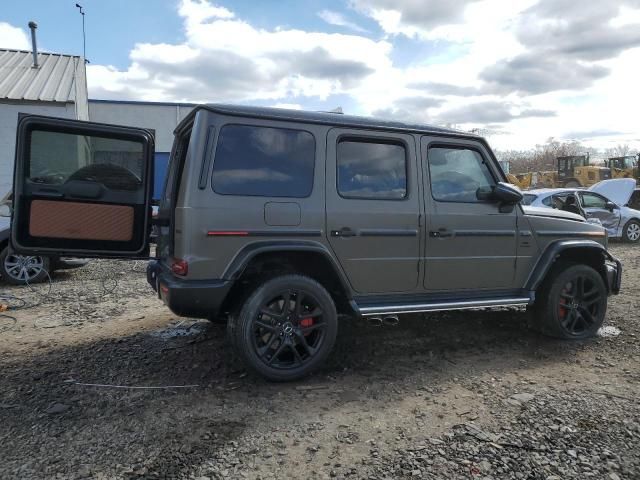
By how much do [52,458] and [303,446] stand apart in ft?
4.57

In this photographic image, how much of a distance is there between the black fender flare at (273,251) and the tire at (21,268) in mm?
4926

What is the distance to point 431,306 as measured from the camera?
4.06 meters

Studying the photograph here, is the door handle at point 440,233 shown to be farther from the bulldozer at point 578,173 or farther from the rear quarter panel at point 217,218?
the bulldozer at point 578,173

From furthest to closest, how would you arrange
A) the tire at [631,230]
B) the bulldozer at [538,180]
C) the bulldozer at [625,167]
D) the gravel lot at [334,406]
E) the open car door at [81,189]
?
the bulldozer at [538,180]
the bulldozer at [625,167]
the tire at [631,230]
the open car door at [81,189]
the gravel lot at [334,406]

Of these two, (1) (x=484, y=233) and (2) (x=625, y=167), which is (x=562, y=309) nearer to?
(1) (x=484, y=233)

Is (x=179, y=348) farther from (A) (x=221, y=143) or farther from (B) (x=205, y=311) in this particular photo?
(A) (x=221, y=143)

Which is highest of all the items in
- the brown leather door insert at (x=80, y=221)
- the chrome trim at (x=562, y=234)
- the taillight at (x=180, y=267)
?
the brown leather door insert at (x=80, y=221)

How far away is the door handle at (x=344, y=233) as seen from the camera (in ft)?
12.3

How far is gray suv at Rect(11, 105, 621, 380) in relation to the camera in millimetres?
3475

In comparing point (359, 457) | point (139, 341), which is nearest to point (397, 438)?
point (359, 457)

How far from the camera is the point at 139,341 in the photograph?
4715mm

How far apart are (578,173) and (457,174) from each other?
2596cm

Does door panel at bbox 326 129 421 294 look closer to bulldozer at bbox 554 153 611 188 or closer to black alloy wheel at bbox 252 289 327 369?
black alloy wheel at bbox 252 289 327 369

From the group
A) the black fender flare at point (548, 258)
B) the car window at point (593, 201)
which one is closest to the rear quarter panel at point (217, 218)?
the black fender flare at point (548, 258)
